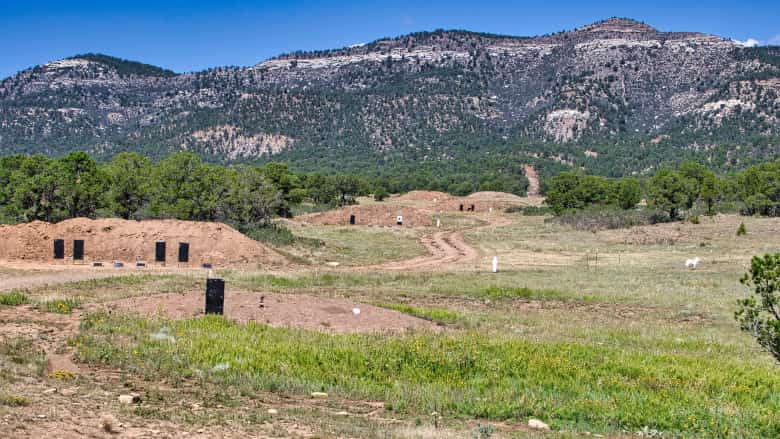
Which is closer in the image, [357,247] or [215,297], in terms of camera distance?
[215,297]

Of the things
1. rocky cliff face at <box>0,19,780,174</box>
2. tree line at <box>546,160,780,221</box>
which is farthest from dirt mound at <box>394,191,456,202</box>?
rocky cliff face at <box>0,19,780,174</box>

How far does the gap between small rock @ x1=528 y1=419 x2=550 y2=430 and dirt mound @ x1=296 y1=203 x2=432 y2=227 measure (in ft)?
227

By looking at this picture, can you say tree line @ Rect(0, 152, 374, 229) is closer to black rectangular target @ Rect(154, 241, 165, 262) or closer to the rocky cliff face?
black rectangular target @ Rect(154, 241, 165, 262)

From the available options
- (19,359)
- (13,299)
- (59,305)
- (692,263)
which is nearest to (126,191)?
(13,299)

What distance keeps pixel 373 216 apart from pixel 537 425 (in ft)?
246

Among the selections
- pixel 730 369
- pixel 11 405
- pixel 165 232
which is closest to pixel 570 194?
pixel 165 232

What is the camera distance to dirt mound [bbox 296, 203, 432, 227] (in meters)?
81.6

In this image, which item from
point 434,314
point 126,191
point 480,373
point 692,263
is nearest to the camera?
point 480,373

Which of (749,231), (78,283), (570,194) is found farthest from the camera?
(570,194)

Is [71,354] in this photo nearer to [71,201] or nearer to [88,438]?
[88,438]

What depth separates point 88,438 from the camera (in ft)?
25.8

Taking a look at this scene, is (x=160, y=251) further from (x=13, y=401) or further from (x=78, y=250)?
(x=13, y=401)

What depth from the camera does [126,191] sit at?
51219 millimetres

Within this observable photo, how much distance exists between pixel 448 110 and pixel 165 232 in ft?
496
